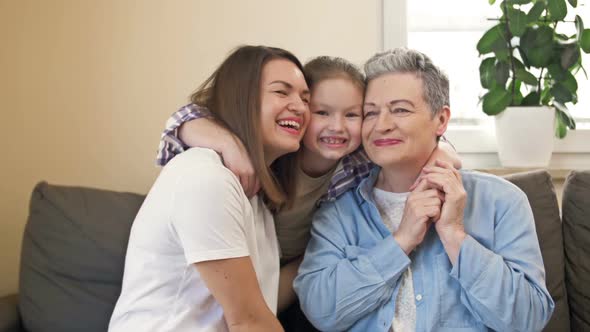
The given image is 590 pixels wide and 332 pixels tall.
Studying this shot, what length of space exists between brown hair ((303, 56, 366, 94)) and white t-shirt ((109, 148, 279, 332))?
44 centimetres

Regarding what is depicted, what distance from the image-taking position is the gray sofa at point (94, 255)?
72.9 inches

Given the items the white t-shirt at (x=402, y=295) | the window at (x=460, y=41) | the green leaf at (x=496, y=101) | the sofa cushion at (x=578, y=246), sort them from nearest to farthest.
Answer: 1. the white t-shirt at (x=402, y=295)
2. the sofa cushion at (x=578, y=246)
3. the green leaf at (x=496, y=101)
4. the window at (x=460, y=41)

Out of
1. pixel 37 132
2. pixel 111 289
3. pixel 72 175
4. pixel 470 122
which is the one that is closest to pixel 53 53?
pixel 37 132

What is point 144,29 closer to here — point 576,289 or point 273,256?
point 273,256

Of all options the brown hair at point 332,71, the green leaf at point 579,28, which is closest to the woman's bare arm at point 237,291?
the brown hair at point 332,71

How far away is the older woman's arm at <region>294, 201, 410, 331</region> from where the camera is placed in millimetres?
1559

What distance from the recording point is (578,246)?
2.06 m

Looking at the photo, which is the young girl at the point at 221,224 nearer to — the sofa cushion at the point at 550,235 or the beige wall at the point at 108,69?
the beige wall at the point at 108,69

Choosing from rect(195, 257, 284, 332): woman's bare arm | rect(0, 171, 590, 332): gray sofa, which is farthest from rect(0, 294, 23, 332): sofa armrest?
rect(195, 257, 284, 332): woman's bare arm

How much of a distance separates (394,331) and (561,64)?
1.41m

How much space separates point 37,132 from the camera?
7.82 feet

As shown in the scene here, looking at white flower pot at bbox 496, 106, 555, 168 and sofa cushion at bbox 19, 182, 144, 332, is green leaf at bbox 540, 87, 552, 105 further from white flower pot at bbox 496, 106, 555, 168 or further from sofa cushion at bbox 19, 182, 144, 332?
sofa cushion at bbox 19, 182, 144, 332

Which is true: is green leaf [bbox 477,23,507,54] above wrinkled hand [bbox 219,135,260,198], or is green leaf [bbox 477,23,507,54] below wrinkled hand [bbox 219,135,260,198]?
above

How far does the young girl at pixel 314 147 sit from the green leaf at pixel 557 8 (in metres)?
0.93
